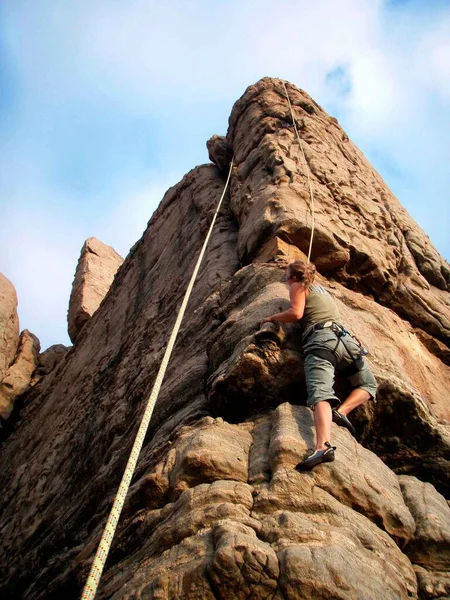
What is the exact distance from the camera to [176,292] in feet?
36.6

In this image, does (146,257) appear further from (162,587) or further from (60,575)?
(162,587)

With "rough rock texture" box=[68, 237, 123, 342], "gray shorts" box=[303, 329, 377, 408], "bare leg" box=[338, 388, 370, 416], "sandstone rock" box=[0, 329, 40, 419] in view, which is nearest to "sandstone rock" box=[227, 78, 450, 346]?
"gray shorts" box=[303, 329, 377, 408]

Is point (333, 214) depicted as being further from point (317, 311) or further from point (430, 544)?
point (430, 544)

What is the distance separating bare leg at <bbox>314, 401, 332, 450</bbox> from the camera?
4812 mm

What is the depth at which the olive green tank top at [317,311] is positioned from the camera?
6000mm

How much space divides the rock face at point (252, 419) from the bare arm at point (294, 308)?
161mm

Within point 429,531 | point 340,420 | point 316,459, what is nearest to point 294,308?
point 340,420

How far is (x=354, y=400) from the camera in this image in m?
5.85

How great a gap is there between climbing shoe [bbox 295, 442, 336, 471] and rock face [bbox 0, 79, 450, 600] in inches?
3.4

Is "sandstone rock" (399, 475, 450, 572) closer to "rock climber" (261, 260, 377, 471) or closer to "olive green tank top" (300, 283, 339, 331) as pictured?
"rock climber" (261, 260, 377, 471)

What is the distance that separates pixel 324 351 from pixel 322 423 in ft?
2.91

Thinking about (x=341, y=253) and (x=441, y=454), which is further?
(x=341, y=253)

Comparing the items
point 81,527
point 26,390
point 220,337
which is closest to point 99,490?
point 81,527

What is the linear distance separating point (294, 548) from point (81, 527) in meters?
4.13
